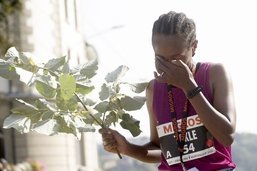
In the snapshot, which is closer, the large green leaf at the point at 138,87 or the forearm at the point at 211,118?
the forearm at the point at 211,118

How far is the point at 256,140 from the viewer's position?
221 inches

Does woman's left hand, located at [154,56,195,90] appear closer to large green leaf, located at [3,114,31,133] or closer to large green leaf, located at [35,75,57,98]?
large green leaf, located at [35,75,57,98]

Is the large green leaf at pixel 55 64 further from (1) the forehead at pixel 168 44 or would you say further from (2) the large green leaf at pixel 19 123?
(1) the forehead at pixel 168 44

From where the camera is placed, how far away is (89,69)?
10.0 feet

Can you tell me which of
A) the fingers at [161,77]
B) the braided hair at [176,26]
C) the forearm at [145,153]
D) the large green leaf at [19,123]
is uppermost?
the braided hair at [176,26]

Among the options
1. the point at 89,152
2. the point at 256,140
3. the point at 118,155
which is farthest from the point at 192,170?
the point at 89,152

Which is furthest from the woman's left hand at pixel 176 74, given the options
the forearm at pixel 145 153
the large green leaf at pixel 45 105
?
the forearm at pixel 145 153

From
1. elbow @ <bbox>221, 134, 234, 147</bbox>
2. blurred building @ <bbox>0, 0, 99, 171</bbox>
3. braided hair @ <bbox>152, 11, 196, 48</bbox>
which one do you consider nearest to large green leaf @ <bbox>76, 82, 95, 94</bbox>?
braided hair @ <bbox>152, 11, 196, 48</bbox>

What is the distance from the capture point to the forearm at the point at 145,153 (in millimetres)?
3236

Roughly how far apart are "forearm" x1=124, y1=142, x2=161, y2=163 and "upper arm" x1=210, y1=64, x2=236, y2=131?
47 centimetres

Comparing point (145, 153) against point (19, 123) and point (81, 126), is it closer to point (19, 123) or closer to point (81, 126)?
point (81, 126)

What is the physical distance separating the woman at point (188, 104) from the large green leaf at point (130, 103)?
12cm

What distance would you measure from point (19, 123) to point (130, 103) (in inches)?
17.8

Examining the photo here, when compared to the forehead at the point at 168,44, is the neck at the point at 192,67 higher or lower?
lower
